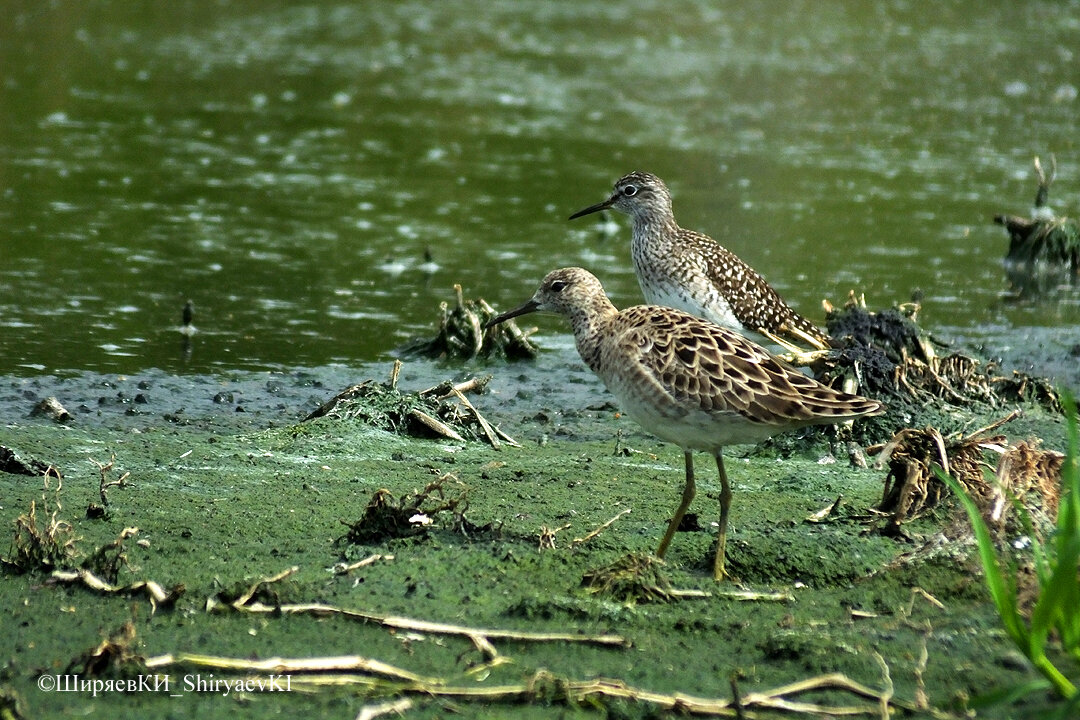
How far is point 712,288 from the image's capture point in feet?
28.0

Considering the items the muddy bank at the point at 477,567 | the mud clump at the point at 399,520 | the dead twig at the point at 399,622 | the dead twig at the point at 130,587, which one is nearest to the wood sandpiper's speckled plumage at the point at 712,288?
the muddy bank at the point at 477,567

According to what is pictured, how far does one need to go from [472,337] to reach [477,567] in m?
3.72

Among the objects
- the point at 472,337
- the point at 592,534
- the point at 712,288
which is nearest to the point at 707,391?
the point at 592,534

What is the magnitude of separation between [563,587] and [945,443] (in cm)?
176

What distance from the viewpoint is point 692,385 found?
5410mm

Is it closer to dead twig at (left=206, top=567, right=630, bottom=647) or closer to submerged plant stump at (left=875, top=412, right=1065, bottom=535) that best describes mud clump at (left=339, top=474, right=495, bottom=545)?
dead twig at (left=206, top=567, right=630, bottom=647)

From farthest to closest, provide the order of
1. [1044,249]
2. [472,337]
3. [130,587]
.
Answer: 1. [1044,249]
2. [472,337]
3. [130,587]

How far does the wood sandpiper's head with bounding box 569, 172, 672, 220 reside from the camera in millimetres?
9086

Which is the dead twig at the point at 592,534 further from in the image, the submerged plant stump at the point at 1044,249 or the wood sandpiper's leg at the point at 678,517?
the submerged plant stump at the point at 1044,249

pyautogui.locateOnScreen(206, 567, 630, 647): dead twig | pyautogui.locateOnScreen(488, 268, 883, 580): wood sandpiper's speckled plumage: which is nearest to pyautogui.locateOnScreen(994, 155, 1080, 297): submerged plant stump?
pyautogui.locateOnScreen(488, 268, 883, 580): wood sandpiper's speckled plumage

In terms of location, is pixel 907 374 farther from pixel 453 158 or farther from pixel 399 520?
pixel 453 158

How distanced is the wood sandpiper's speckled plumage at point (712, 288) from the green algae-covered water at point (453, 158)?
1.58 meters

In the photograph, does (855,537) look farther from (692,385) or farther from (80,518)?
(80,518)

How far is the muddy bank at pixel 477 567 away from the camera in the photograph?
4.45 metres
